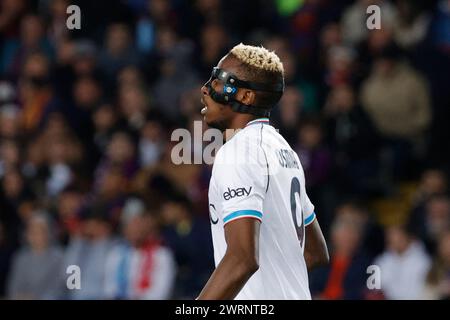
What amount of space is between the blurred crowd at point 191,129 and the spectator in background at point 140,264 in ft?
0.04

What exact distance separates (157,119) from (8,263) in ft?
7.46

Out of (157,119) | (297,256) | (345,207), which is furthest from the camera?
(157,119)

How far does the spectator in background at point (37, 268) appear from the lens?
986cm

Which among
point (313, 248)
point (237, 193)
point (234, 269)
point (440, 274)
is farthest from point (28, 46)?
point (234, 269)

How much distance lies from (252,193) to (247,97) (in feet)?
1.71

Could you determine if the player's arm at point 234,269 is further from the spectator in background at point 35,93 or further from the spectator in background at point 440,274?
the spectator in background at point 35,93

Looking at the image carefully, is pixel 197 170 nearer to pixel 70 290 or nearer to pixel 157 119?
pixel 157 119

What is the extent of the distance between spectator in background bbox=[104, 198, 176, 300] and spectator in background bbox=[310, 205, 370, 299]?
4.69 feet

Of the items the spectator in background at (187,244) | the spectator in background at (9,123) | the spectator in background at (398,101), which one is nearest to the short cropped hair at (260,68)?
the spectator in background at (187,244)

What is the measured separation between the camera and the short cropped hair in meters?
4.48

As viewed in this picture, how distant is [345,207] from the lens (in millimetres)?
9500
